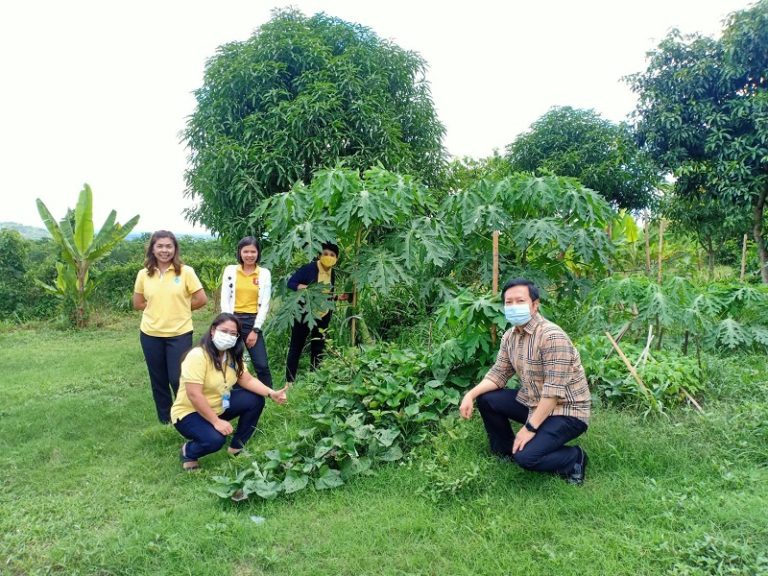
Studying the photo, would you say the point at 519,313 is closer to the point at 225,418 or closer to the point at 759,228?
the point at 225,418

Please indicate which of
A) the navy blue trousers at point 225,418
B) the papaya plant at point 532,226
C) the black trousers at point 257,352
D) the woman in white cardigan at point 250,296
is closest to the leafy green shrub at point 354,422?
the navy blue trousers at point 225,418

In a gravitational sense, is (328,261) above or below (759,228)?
below

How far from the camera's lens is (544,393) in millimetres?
2873

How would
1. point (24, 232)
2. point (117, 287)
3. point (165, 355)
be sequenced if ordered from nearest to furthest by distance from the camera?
point (165, 355) < point (117, 287) < point (24, 232)

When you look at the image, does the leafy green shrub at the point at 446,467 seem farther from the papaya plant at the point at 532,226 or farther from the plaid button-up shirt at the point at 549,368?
the papaya plant at the point at 532,226

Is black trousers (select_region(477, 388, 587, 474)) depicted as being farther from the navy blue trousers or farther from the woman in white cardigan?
the woman in white cardigan

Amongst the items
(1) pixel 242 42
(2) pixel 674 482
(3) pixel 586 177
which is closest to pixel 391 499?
(2) pixel 674 482

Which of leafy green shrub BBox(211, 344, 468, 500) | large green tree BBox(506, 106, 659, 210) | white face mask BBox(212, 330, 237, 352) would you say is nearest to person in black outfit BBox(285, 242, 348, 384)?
leafy green shrub BBox(211, 344, 468, 500)

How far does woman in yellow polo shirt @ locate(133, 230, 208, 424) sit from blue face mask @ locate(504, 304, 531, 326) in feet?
7.95

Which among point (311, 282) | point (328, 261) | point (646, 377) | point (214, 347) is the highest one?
point (328, 261)

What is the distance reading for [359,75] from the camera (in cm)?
704

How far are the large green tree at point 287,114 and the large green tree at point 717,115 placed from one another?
354 cm

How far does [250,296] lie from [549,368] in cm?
256

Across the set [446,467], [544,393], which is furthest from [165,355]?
[544,393]
